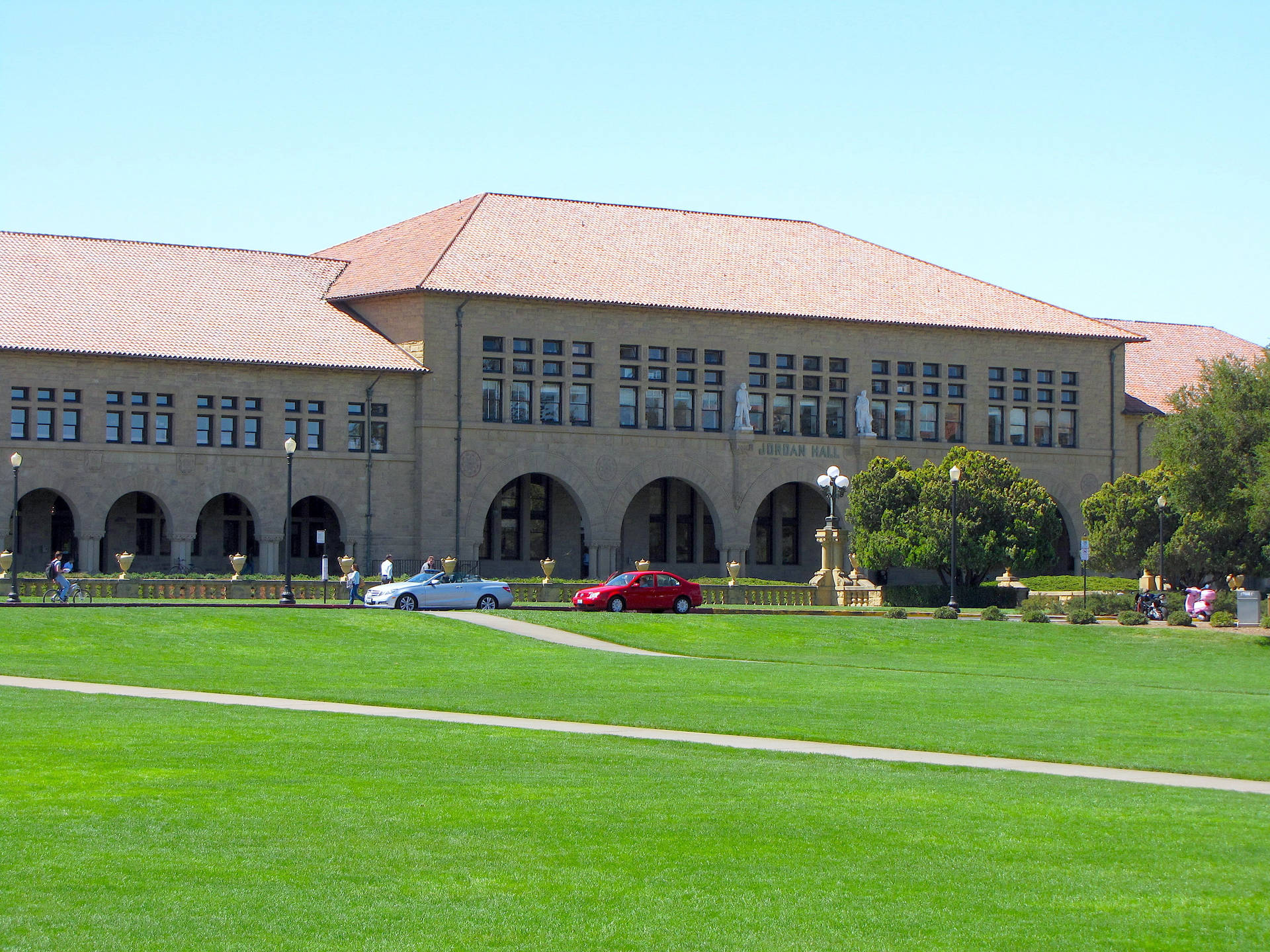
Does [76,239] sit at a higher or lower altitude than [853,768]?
higher

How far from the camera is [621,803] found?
13.9 meters

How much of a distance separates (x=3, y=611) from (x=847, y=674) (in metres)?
17.9

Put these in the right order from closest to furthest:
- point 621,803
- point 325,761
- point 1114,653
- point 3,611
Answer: point 621,803 → point 325,761 → point 3,611 → point 1114,653

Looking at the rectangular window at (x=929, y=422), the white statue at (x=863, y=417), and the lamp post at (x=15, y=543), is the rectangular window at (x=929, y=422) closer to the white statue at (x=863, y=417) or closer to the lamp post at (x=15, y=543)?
the white statue at (x=863, y=417)

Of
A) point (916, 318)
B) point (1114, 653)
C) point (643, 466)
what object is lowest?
point (1114, 653)

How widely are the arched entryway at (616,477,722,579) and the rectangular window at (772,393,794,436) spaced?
422 centimetres

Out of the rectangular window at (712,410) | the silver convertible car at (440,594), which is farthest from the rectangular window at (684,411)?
the silver convertible car at (440,594)

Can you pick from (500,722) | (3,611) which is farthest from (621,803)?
(3,611)

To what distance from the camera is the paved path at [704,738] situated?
16609 mm

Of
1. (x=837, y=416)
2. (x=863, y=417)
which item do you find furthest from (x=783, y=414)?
(x=863, y=417)

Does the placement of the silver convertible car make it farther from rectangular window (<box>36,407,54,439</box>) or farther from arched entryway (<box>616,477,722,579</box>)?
arched entryway (<box>616,477,722,579</box>)

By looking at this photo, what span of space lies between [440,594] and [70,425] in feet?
65.8

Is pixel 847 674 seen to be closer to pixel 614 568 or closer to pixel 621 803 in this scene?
pixel 621 803

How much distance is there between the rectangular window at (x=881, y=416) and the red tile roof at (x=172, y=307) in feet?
62.5
